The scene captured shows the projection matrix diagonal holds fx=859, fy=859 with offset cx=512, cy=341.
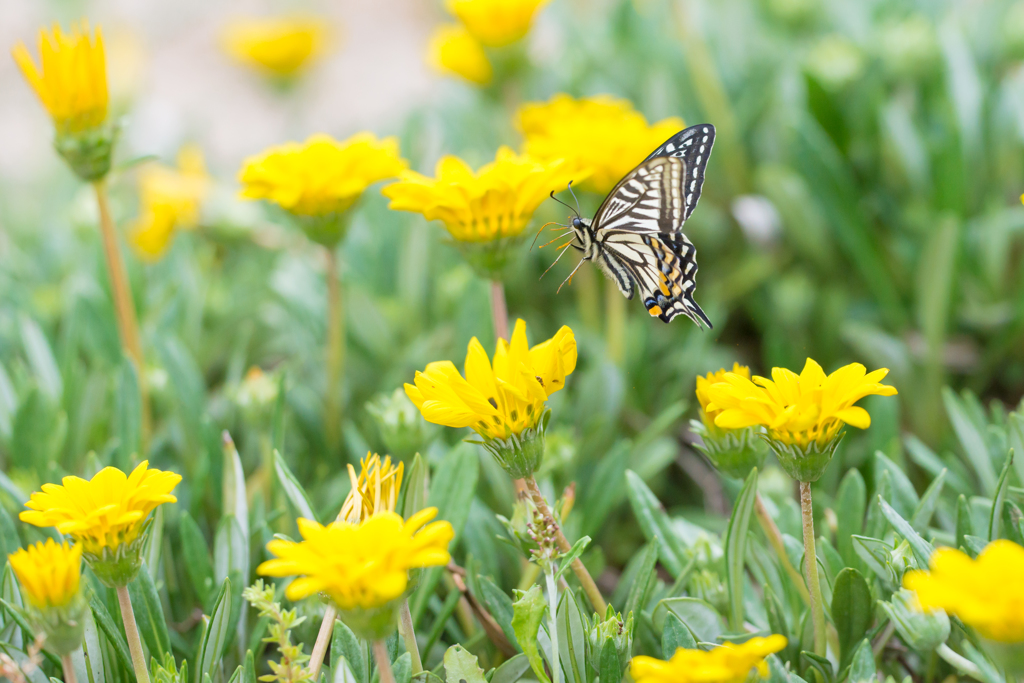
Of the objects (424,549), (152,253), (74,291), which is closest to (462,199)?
(424,549)

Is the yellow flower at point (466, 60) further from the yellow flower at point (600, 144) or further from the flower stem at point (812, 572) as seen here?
the flower stem at point (812, 572)

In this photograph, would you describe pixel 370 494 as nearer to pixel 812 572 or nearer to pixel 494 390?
pixel 494 390

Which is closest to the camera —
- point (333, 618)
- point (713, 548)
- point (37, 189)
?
point (333, 618)

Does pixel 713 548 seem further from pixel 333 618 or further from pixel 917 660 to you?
pixel 333 618

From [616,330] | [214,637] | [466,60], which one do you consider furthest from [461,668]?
[466,60]

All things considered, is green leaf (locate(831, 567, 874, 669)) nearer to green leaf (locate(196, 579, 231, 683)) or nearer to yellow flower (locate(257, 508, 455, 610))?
yellow flower (locate(257, 508, 455, 610))

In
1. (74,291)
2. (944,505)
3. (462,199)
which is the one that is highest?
(462,199)

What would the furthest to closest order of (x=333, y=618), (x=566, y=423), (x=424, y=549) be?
(x=566, y=423), (x=333, y=618), (x=424, y=549)
